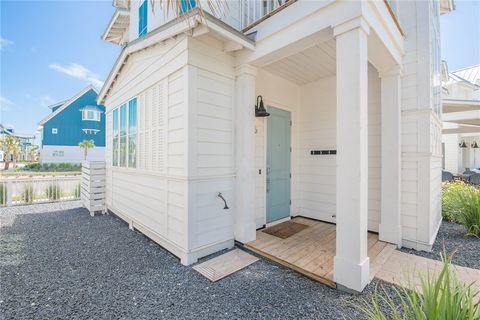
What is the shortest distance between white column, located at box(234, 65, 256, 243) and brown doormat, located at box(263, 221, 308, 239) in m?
0.63

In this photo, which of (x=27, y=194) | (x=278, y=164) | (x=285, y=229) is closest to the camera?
(x=285, y=229)

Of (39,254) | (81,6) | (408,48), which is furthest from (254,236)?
(81,6)

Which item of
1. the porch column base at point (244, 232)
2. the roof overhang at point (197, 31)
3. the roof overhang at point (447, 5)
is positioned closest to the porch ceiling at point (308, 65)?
the roof overhang at point (197, 31)

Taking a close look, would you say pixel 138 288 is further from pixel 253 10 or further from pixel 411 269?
pixel 253 10

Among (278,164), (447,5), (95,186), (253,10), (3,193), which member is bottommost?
(3,193)

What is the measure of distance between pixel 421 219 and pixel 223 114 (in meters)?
3.63

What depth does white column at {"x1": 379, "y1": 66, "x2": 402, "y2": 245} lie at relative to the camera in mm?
3541

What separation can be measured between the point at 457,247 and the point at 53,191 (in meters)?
11.0

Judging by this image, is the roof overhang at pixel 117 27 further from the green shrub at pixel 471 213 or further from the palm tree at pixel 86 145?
the palm tree at pixel 86 145

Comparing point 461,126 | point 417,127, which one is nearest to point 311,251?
point 417,127

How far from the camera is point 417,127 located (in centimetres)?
352

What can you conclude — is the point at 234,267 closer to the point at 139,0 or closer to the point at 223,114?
the point at 223,114

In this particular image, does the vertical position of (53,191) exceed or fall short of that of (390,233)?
it exceeds it

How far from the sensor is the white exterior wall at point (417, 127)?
11.3ft
